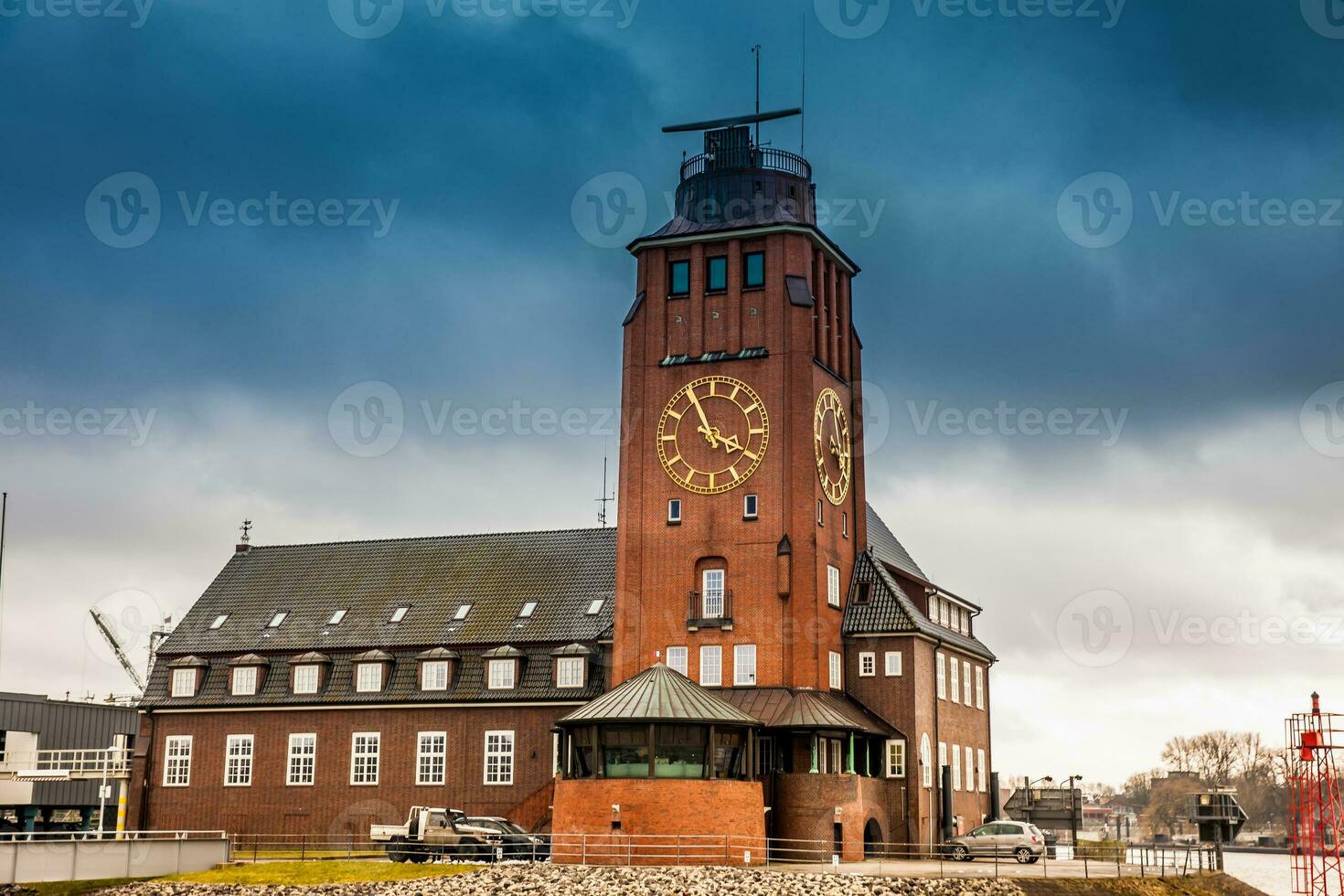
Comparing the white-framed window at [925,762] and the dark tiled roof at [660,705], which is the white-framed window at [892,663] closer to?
the white-framed window at [925,762]

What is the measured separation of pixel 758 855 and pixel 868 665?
12.3 meters

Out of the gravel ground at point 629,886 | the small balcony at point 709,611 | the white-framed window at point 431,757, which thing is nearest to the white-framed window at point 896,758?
the small balcony at point 709,611

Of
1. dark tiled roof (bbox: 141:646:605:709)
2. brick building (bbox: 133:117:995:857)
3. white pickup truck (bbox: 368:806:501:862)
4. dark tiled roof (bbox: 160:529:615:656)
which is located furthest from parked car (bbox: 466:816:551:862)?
dark tiled roof (bbox: 160:529:615:656)

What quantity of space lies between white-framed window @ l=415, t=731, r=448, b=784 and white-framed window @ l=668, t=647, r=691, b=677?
1067cm

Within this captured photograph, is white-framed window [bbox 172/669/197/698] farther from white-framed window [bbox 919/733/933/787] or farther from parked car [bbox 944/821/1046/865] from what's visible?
parked car [bbox 944/821/1046/865]

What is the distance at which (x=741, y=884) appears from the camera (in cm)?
4225

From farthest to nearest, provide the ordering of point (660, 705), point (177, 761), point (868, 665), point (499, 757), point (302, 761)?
point (177, 761) < point (302, 761) < point (499, 757) < point (868, 665) < point (660, 705)

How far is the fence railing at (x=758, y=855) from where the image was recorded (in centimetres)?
4647

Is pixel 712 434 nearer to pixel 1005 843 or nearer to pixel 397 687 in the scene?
pixel 397 687

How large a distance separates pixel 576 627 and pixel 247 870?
1813 cm

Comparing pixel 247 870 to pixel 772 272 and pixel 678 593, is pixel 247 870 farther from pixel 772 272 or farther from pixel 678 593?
pixel 772 272

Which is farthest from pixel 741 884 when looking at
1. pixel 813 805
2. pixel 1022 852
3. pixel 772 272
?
pixel 772 272

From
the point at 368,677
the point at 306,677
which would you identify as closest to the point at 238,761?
the point at 306,677

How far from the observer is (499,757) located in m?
60.1
